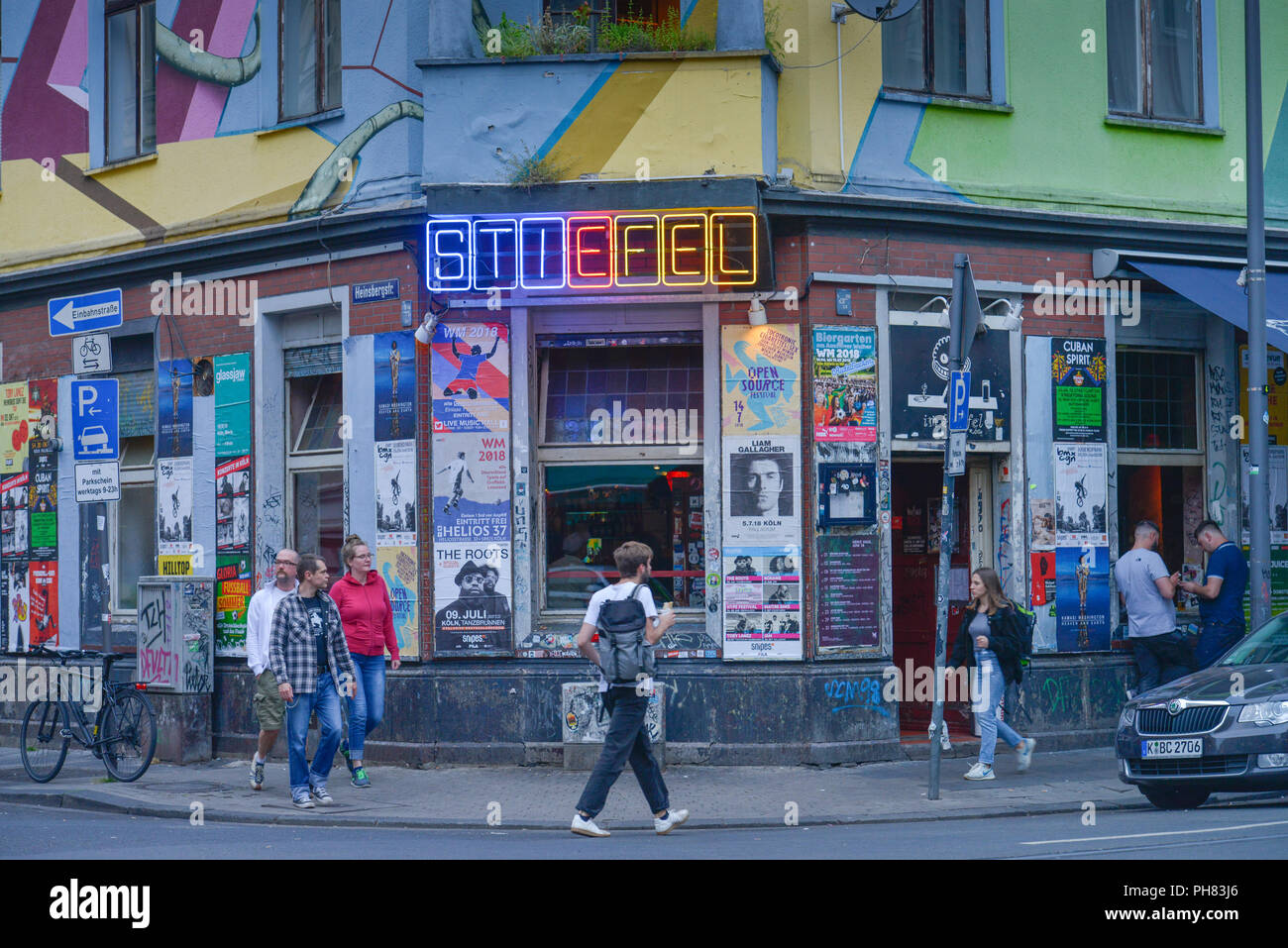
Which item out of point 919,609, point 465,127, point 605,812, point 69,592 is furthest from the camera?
point 69,592

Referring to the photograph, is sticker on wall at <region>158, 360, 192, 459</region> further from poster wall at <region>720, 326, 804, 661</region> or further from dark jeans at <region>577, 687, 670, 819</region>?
dark jeans at <region>577, 687, 670, 819</region>

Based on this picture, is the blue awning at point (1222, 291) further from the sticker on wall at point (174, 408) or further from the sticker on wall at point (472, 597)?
the sticker on wall at point (174, 408)

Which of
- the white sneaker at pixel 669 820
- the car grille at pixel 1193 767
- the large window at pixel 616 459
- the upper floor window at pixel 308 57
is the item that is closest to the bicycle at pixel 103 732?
the large window at pixel 616 459

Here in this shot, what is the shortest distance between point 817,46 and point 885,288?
220 cm

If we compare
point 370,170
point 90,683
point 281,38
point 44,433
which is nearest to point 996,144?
point 370,170

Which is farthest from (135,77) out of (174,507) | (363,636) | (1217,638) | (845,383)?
(1217,638)

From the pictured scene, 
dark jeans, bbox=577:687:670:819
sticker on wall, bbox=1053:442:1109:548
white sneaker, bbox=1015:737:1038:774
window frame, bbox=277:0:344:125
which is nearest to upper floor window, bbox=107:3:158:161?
window frame, bbox=277:0:344:125

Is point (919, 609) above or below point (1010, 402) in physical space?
below

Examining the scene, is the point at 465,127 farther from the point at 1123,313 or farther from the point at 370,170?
the point at 1123,313

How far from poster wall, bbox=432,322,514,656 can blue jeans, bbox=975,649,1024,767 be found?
13.1 ft

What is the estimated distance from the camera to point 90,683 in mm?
13617

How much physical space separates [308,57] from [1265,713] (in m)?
10.3

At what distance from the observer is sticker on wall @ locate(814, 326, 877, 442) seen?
1350 cm

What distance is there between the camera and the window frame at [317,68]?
1457 centimetres
